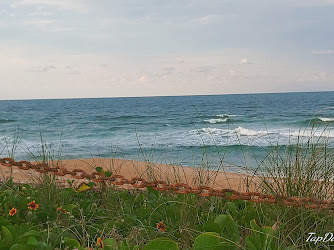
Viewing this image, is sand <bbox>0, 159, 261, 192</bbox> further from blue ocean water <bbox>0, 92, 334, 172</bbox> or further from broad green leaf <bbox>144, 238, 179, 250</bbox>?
broad green leaf <bbox>144, 238, 179, 250</bbox>

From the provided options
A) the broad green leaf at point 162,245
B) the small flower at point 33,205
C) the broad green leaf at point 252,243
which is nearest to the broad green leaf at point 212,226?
the broad green leaf at point 252,243

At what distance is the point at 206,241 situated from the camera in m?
1.54

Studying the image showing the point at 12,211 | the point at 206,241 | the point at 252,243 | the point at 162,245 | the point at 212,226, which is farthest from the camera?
the point at 12,211

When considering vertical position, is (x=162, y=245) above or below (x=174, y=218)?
above

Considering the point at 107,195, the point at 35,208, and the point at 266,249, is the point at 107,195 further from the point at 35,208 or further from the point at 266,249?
the point at 266,249

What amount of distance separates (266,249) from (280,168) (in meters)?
1.09

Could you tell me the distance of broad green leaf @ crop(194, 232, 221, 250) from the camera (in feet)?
5.00

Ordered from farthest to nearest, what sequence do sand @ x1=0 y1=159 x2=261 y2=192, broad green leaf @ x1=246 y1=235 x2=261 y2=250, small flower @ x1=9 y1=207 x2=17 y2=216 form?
sand @ x1=0 y1=159 x2=261 y2=192
small flower @ x1=9 y1=207 x2=17 y2=216
broad green leaf @ x1=246 y1=235 x2=261 y2=250

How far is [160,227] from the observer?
6.78ft

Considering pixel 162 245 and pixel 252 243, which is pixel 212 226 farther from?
pixel 162 245

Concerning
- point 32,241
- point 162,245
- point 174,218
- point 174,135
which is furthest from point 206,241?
point 174,135

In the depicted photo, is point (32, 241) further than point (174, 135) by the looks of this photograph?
No

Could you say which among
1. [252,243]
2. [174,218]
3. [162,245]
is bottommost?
[174,218]

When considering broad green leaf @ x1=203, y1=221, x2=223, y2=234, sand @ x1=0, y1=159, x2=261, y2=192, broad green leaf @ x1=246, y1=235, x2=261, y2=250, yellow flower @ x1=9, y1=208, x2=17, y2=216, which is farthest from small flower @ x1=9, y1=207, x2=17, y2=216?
broad green leaf @ x1=246, y1=235, x2=261, y2=250
